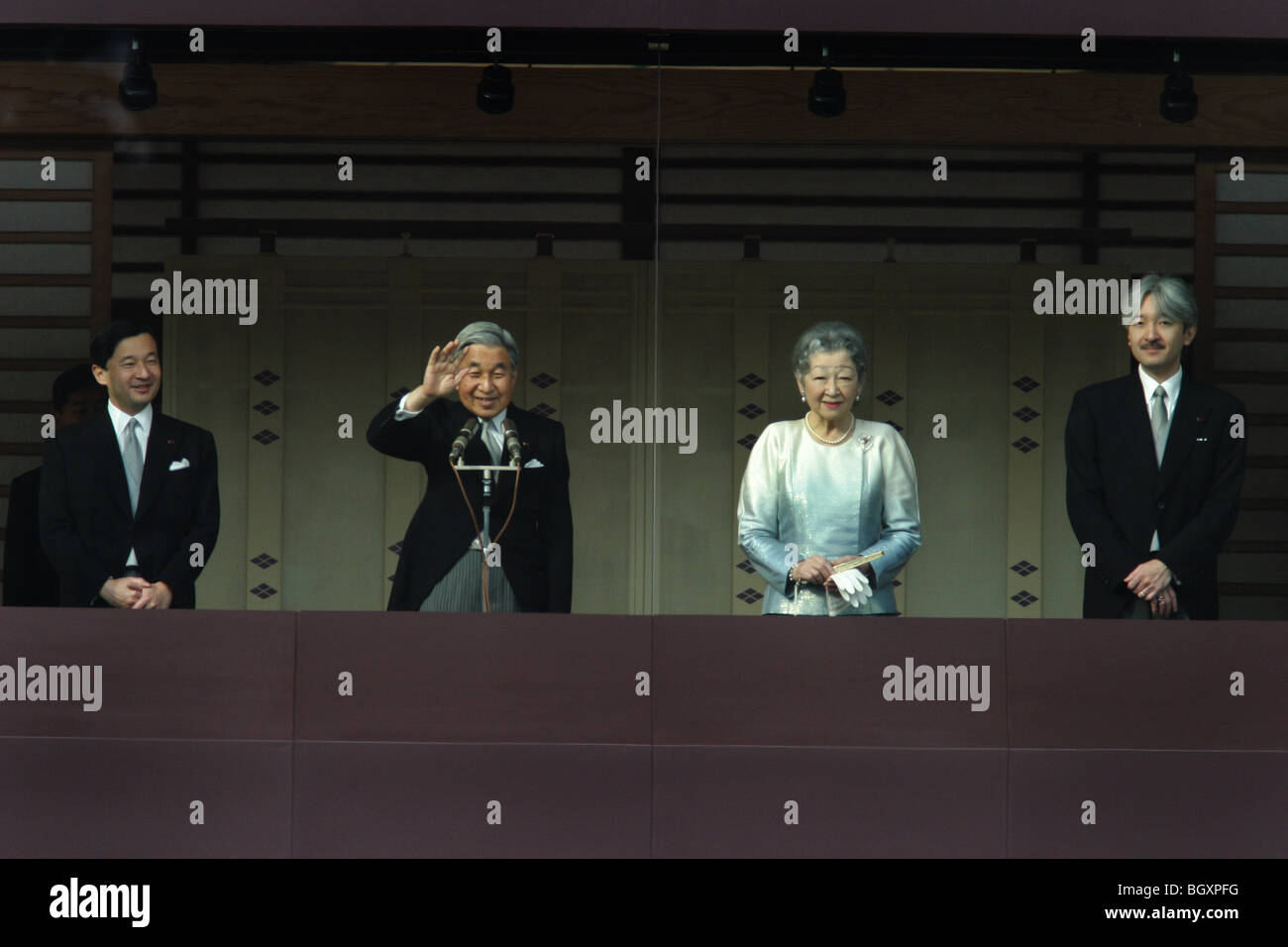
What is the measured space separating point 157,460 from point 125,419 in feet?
0.77

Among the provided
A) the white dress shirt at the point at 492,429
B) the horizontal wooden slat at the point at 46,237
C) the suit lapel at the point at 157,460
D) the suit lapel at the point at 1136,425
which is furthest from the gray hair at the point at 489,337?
the suit lapel at the point at 1136,425

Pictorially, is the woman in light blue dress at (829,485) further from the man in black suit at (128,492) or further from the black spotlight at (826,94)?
the man in black suit at (128,492)

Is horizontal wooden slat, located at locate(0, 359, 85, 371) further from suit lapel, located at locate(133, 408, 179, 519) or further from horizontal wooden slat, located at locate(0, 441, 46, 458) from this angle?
suit lapel, located at locate(133, 408, 179, 519)

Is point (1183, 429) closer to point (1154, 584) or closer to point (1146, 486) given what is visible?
point (1146, 486)

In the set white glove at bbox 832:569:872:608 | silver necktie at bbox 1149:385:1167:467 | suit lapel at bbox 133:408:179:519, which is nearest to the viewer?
white glove at bbox 832:569:872:608

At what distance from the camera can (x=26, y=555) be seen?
6.28 metres

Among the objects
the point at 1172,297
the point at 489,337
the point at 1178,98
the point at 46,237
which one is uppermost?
the point at 1178,98

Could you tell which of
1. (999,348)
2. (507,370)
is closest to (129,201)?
Result: (507,370)

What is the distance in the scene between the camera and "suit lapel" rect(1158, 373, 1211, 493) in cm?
623

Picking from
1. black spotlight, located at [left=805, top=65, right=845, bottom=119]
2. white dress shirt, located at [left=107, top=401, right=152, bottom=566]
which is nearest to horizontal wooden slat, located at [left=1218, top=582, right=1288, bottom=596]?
black spotlight, located at [left=805, top=65, right=845, bottom=119]

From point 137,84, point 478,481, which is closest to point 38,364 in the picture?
point 137,84

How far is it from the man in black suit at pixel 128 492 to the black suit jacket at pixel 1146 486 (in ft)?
13.0

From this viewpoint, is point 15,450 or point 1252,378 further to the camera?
point 15,450

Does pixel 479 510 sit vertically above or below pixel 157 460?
below
